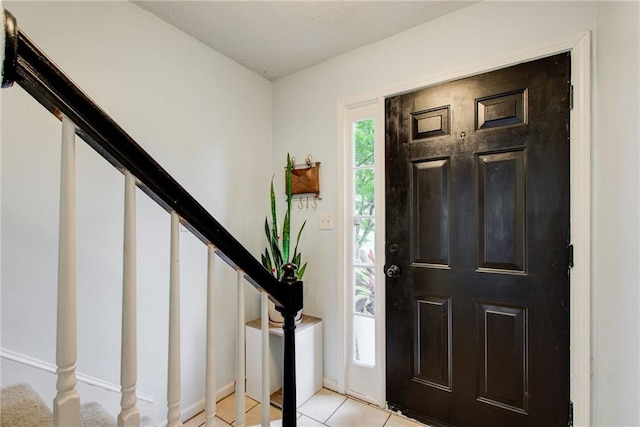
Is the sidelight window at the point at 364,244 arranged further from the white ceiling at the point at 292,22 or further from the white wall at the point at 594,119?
the white ceiling at the point at 292,22

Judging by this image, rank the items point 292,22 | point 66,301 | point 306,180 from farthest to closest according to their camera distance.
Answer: point 306,180 < point 292,22 < point 66,301

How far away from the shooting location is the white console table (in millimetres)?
1882

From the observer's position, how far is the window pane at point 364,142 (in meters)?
1.95

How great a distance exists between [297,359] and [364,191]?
47.3 inches


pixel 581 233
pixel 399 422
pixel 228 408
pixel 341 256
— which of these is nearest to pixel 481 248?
pixel 581 233

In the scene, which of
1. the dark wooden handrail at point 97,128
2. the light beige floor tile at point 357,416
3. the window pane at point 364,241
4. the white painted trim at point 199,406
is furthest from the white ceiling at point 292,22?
the light beige floor tile at point 357,416

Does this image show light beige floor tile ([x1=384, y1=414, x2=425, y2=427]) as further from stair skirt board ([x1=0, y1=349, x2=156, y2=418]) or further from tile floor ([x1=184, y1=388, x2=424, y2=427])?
stair skirt board ([x1=0, y1=349, x2=156, y2=418])

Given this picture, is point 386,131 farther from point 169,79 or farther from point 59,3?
point 59,3

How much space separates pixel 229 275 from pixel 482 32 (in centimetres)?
214

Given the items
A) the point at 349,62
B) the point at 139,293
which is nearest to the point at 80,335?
the point at 139,293

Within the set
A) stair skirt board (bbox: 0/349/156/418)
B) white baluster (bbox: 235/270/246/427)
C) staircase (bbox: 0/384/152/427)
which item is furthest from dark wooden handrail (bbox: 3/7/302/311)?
stair skirt board (bbox: 0/349/156/418)

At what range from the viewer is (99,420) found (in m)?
0.79

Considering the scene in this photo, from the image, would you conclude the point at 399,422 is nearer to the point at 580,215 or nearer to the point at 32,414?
the point at 580,215

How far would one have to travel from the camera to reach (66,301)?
20.4 inches
